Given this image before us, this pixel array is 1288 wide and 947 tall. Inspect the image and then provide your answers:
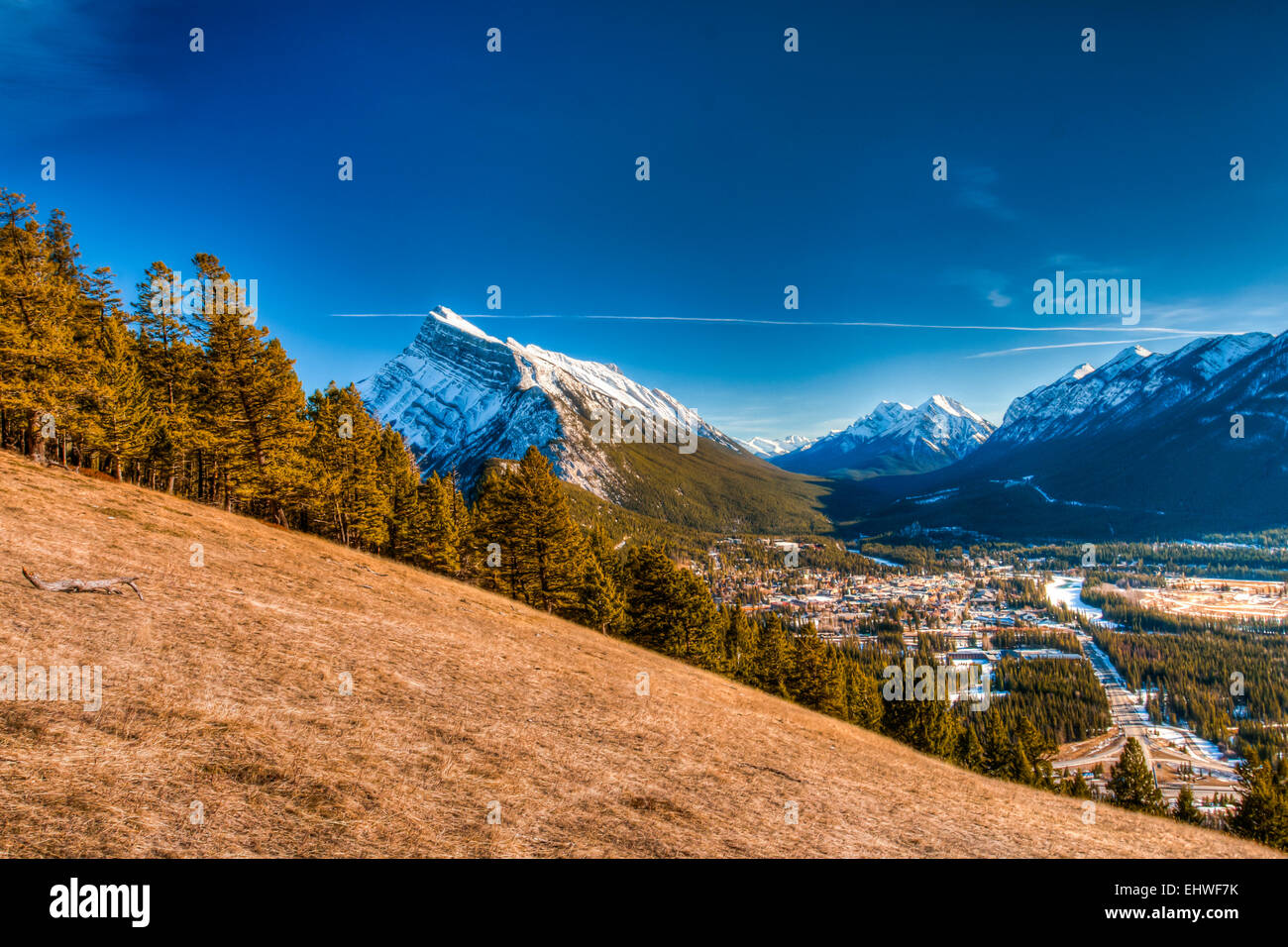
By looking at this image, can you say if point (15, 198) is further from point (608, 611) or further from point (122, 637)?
point (608, 611)

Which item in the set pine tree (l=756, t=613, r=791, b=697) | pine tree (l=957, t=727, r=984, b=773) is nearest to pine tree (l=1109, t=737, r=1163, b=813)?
pine tree (l=957, t=727, r=984, b=773)

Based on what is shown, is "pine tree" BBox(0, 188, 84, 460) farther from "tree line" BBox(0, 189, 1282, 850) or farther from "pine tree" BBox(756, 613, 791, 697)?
"pine tree" BBox(756, 613, 791, 697)

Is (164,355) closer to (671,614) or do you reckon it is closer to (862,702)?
(671,614)

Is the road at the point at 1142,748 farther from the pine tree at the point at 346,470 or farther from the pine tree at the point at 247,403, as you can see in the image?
the pine tree at the point at 247,403

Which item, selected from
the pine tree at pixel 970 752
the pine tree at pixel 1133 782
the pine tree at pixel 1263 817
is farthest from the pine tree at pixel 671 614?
the pine tree at pixel 1263 817

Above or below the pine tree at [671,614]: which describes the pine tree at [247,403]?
above

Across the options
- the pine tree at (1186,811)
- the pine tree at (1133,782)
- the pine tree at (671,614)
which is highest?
the pine tree at (671,614)
